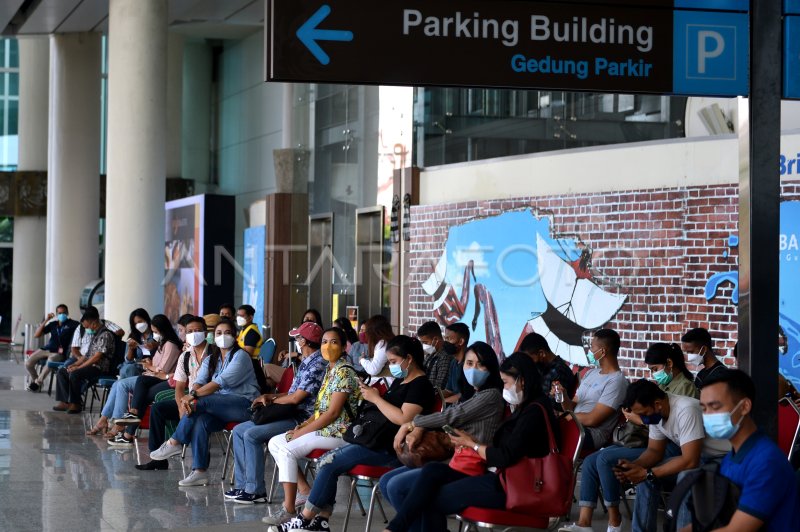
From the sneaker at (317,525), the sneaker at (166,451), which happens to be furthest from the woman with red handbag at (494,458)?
the sneaker at (166,451)

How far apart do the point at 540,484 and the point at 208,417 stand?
13.7 ft

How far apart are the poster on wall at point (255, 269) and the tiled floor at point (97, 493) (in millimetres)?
6604

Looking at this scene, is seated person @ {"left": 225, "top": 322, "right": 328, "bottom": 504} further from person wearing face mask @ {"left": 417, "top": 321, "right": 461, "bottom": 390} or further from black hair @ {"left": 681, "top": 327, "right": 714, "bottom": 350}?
black hair @ {"left": 681, "top": 327, "right": 714, "bottom": 350}

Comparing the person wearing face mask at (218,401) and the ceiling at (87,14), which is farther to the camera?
the ceiling at (87,14)

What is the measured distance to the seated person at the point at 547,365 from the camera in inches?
326

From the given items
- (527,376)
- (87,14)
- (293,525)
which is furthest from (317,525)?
(87,14)

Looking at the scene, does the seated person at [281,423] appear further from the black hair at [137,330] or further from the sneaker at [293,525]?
the black hair at [137,330]

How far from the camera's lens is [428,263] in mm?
14117

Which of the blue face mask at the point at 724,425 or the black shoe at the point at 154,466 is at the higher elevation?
the blue face mask at the point at 724,425

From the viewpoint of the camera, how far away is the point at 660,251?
427 inches

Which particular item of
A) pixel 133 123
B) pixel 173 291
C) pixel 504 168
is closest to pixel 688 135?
pixel 504 168

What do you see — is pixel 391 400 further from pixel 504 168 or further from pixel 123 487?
pixel 504 168

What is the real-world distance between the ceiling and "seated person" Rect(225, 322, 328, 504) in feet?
46.1

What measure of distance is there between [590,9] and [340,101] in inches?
526
